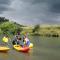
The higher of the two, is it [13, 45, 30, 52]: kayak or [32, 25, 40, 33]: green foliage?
[32, 25, 40, 33]: green foliage

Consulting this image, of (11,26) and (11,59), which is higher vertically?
(11,26)

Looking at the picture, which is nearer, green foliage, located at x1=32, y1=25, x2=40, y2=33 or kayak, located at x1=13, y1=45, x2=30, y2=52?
kayak, located at x1=13, y1=45, x2=30, y2=52

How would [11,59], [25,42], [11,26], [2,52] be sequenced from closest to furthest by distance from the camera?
1. [11,59]
2. [2,52]
3. [25,42]
4. [11,26]

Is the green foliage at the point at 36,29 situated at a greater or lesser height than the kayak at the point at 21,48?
greater

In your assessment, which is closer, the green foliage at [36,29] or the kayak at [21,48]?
the kayak at [21,48]

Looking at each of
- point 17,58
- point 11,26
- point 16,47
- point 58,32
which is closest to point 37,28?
point 58,32

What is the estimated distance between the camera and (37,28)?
15488 cm

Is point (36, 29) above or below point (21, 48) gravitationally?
above

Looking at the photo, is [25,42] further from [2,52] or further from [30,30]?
[30,30]

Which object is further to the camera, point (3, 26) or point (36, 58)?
point (3, 26)

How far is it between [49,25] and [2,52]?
410ft

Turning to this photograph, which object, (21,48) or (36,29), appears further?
(36,29)

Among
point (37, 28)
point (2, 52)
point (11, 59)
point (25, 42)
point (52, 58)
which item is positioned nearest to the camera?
point (11, 59)

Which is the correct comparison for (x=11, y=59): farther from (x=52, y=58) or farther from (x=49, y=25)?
(x=49, y=25)
